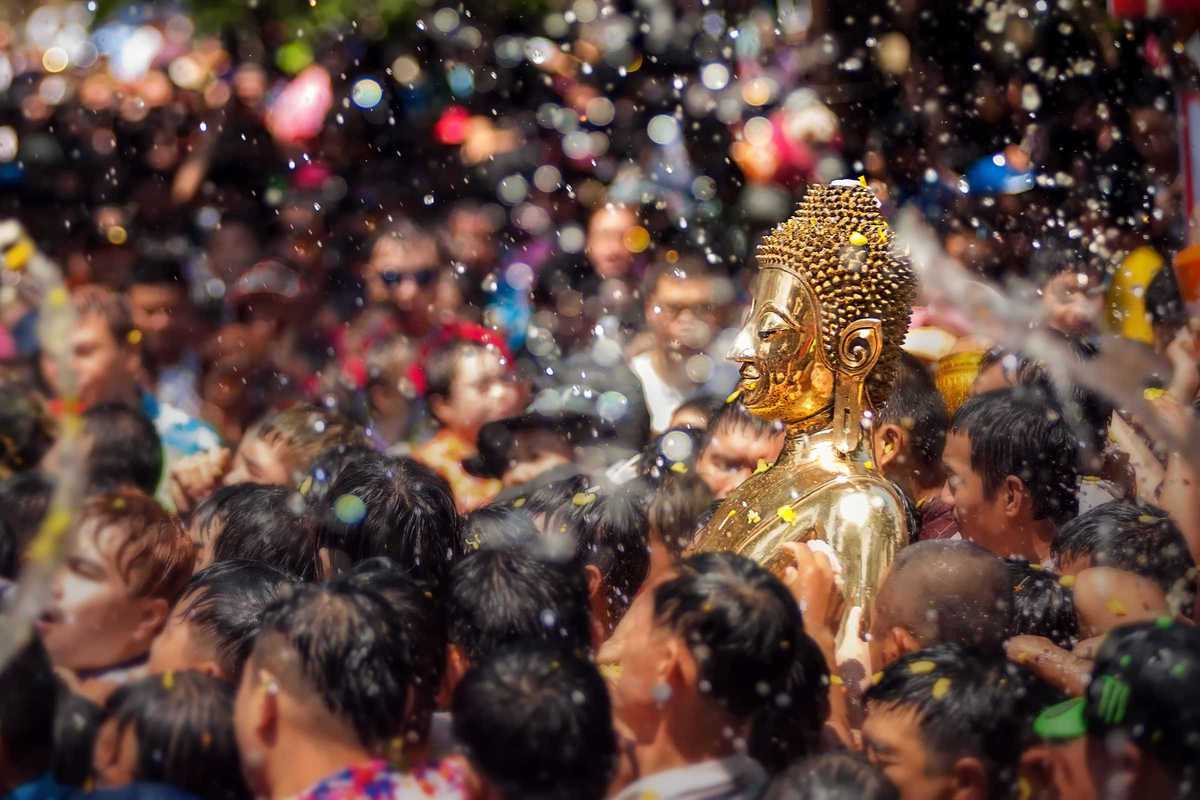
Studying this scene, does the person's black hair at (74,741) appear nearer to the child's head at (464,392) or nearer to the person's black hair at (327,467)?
the person's black hair at (327,467)

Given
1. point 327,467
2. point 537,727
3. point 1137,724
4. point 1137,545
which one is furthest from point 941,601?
point 327,467

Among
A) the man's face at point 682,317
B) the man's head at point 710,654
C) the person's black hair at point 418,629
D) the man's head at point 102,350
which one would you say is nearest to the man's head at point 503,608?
the person's black hair at point 418,629

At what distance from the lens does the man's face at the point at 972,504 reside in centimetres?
426

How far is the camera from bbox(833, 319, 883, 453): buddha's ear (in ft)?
12.2

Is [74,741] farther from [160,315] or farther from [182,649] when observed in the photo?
[160,315]

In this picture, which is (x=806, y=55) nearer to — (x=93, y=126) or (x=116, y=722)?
(x=93, y=126)

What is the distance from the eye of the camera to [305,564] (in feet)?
13.5

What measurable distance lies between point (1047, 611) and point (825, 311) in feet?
2.86

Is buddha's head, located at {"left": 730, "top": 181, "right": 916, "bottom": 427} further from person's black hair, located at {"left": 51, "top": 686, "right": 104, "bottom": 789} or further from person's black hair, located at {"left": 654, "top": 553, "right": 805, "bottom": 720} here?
person's black hair, located at {"left": 51, "top": 686, "right": 104, "bottom": 789}

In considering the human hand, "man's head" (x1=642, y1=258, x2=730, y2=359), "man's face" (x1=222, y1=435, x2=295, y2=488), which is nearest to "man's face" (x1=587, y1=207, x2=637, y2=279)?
"man's head" (x1=642, y1=258, x2=730, y2=359)

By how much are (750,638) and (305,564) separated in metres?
1.75

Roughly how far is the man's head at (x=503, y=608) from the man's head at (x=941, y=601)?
0.65 m

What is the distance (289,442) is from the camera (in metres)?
5.30

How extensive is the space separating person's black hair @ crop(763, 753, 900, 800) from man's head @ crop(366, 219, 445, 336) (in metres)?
4.58
